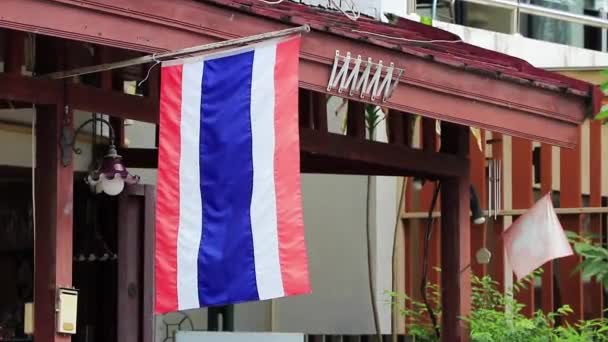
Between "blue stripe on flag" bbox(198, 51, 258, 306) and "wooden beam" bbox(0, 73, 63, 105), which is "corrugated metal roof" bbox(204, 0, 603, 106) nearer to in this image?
"blue stripe on flag" bbox(198, 51, 258, 306)

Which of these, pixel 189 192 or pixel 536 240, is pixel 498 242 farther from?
pixel 189 192

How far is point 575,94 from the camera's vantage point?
9.05 metres

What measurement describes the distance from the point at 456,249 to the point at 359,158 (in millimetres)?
1273

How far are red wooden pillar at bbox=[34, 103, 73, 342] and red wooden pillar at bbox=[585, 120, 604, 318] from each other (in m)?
5.86

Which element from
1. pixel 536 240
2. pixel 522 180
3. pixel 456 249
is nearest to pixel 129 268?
pixel 456 249

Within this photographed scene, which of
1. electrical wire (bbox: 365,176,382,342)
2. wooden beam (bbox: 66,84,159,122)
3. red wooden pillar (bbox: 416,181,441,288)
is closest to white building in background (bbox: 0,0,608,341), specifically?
electrical wire (bbox: 365,176,382,342)

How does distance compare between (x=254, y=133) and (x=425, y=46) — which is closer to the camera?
(x=254, y=133)

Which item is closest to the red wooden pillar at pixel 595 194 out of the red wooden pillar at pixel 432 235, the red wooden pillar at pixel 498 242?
the red wooden pillar at pixel 498 242

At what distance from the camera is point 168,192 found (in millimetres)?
6449

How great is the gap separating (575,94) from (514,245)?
1.46 meters

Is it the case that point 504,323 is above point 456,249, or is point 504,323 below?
below

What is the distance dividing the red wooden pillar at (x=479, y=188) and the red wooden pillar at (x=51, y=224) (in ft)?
18.2

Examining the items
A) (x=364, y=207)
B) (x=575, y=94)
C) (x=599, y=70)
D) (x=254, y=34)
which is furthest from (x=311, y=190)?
(x=254, y=34)

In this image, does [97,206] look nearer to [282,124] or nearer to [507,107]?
[507,107]
